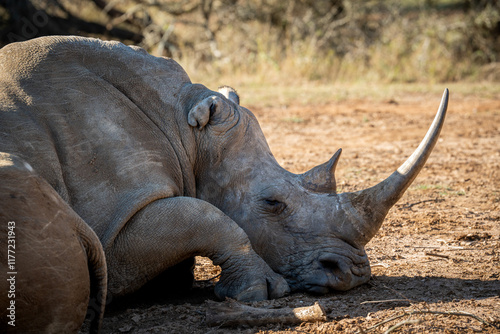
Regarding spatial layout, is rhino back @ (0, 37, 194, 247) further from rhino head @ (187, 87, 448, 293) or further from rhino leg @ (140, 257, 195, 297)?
rhino leg @ (140, 257, 195, 297)

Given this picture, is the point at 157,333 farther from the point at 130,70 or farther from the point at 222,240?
the point at 130,70

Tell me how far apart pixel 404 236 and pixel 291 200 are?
1.46 metres

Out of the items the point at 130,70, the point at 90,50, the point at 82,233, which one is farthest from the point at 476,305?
the point at 90,50

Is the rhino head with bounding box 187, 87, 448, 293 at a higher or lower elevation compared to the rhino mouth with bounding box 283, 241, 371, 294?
higher

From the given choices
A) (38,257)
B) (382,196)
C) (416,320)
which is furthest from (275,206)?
(38,257)

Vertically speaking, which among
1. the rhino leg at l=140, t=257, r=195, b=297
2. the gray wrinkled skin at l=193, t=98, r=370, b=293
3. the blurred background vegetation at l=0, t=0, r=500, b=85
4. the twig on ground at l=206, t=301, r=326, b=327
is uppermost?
the blurred background vegetation at l=0, t=0, r=500, b=85

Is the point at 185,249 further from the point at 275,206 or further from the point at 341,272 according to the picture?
the point at 341,272

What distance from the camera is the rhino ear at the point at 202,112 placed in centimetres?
382

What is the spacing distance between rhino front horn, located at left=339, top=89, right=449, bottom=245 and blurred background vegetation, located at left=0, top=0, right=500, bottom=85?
861cm

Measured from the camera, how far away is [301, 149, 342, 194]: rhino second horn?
3.82 meters

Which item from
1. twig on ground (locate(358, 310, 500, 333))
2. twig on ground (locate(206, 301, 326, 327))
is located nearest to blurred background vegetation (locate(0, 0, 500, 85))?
twig on ground (locate(206, 301, 326, 327))

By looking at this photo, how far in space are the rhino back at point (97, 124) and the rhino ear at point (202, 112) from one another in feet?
0.26

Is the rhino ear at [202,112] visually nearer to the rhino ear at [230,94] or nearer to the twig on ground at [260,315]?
the rhino ear at [230,94]

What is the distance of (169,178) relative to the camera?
3631mm
